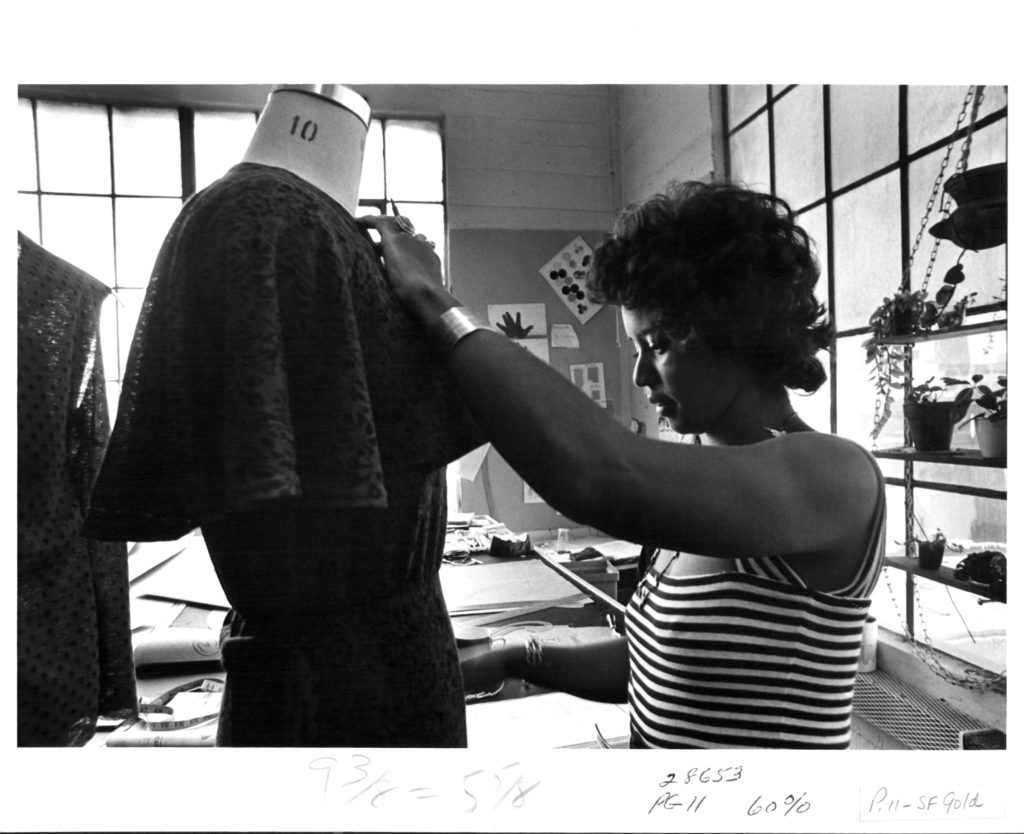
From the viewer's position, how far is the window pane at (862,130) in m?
0.82

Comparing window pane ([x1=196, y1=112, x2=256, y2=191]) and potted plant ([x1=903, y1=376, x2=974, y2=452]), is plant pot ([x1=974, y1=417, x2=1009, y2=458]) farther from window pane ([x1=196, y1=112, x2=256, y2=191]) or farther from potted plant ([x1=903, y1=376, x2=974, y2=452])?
window pane ([x1=196, y1=112, x2=256, y2=191])

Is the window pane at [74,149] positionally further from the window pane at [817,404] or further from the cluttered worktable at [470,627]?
the window pane at [817,404]

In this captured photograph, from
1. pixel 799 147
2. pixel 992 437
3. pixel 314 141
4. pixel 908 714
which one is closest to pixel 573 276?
pixel 314 141

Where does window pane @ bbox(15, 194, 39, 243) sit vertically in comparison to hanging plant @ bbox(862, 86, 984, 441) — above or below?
above

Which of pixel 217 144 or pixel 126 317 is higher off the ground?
pixel 217 144

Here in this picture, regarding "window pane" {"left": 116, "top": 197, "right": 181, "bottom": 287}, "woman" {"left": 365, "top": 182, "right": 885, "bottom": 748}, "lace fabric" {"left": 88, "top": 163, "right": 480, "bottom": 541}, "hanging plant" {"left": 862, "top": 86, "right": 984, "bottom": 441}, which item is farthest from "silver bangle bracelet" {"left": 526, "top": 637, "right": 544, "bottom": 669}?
"window pane" {"left": 116, "top": 197, "right": 181, "bottom": 287}

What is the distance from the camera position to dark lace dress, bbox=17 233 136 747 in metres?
0.68

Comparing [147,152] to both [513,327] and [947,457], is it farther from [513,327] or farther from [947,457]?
[947,457]

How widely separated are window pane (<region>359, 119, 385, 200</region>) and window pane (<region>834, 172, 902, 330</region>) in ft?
1.73

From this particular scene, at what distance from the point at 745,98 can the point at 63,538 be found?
34.9 inches

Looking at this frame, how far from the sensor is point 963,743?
2.49 ft

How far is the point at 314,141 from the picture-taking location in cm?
65

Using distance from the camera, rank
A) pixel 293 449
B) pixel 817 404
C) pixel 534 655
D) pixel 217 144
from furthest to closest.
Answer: pixel 534 655
pixel 817 404
pixel 217 144
pixel 293 449
